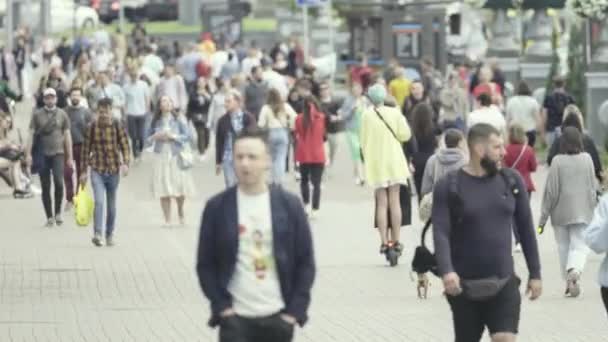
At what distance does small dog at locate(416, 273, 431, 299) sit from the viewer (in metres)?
16.9

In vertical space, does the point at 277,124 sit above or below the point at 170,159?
above

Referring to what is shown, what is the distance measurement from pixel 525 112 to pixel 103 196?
28.7 feet

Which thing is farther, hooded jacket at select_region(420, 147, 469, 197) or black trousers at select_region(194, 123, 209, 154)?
black trousers at select_region(194, 123, 209, 154)

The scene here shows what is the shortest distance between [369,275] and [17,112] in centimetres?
2879

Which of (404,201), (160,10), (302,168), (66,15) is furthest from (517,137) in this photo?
(160,10)

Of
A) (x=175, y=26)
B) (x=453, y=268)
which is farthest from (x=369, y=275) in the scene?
(x=175, y=26)

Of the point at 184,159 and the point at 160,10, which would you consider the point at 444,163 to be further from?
the point at 160,10

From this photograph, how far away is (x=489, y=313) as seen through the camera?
10641 millimetres

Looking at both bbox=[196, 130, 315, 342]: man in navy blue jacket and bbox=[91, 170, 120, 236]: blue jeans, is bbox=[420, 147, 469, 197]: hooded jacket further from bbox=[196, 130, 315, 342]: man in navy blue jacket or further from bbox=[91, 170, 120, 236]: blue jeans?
bbox=[196, 130, 315, 342]: man in navy blue jacket

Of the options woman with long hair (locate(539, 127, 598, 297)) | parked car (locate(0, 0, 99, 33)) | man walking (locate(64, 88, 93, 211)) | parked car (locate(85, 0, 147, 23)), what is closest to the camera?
woman with long hair (locate(539, 127, 598, 297))

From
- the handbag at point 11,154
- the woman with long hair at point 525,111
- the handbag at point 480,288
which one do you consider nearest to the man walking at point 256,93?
the woman with long hair at point 525,111

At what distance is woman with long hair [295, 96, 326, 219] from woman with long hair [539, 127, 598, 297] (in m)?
7.67

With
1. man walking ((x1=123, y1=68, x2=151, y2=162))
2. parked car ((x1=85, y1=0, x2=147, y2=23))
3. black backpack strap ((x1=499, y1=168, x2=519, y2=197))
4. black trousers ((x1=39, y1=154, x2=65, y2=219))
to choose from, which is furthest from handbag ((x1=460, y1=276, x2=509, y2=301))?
parked car ((x1=85, y1=0, x2=147, y2=23))

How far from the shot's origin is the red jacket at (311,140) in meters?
24.9
